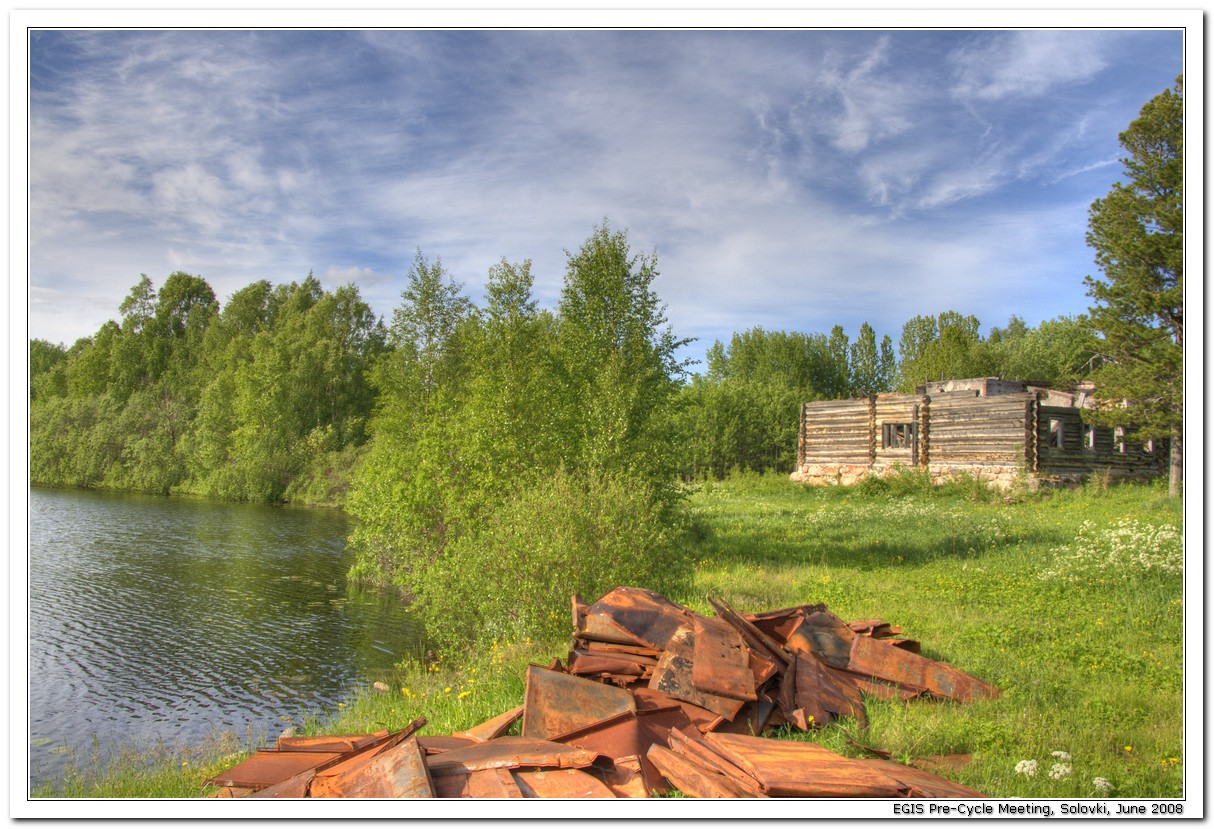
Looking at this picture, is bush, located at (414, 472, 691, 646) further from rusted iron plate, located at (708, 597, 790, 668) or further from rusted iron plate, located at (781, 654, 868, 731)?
rusted iron plate, located at (781, 654, 868, 731)

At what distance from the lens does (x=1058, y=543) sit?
1552 cm

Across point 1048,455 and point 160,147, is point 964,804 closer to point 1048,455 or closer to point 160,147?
point 160,147

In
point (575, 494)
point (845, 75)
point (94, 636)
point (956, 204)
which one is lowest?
point (94, 636)

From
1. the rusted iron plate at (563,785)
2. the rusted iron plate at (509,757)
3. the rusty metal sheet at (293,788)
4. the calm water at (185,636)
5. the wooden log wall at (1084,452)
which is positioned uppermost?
the wooden log wall at (1084,452)

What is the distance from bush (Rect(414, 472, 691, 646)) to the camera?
1034 cm

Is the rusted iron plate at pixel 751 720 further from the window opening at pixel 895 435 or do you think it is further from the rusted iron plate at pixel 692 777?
the window opening at pixel 895 435

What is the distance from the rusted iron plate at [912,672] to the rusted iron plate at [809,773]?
2206mm

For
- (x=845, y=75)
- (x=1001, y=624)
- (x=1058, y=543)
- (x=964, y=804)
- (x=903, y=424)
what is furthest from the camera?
(x=903, y=424)

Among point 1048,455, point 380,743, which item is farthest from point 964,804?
point 1048,455

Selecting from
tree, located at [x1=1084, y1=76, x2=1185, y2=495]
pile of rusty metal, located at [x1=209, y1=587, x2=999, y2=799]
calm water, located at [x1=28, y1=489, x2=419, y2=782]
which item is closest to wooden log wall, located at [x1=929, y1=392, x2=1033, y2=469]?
tree, located at [x1=1084, y1=76, x2=1185, y2=495]

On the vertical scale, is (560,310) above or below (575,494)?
above

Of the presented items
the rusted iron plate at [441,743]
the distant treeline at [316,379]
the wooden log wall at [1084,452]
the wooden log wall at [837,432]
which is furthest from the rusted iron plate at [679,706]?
the wooden log wall at [837,432]

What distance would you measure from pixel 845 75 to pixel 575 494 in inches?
248

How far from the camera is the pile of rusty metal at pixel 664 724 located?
4.62 meters
